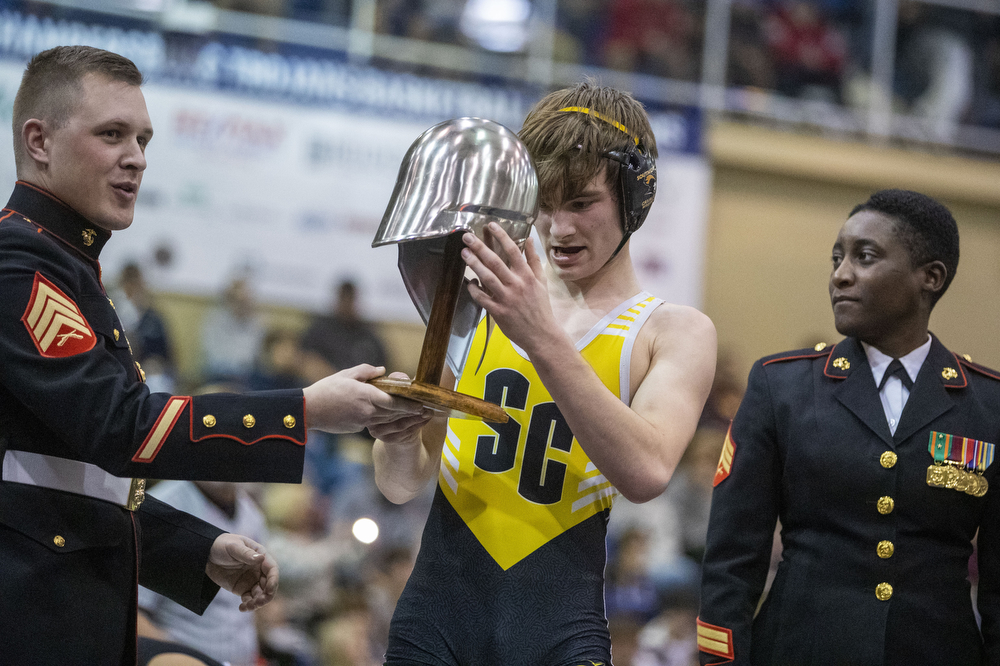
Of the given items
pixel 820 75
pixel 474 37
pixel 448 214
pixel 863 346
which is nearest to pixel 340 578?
pixel 863 346

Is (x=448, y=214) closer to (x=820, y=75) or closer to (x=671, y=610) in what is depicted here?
(x=671, y=610)

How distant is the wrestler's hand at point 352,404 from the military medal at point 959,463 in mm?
1286

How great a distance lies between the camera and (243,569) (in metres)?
2.40

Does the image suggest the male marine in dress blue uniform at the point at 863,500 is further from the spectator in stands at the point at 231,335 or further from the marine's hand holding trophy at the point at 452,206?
the spectator in stands at the point at 231,335

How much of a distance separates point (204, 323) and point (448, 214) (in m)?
6.27

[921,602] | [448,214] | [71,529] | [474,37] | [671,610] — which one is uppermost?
[474,37]

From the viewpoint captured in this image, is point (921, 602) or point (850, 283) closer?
point (921, 602)

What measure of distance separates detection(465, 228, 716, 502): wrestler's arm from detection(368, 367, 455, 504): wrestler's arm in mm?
436

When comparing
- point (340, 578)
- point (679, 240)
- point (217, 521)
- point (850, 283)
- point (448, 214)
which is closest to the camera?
point (448, 214)

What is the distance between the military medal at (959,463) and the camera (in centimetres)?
246

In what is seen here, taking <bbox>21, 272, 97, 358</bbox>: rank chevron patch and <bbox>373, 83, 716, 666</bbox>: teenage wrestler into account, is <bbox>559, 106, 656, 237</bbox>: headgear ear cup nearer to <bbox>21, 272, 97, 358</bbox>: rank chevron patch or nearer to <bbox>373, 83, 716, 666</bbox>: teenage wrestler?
<bbox>373, 83, 716, 666</bbox>: teenage wrestler

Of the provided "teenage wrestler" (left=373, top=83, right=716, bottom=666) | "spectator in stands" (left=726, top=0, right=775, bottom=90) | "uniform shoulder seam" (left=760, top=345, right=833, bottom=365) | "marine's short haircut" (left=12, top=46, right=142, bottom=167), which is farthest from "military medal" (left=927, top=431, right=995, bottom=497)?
"spectator in stands" (left=726, top=0, right=775, bottom=90)

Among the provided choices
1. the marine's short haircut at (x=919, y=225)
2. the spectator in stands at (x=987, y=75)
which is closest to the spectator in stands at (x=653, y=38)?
the spectator in stands at (x=987, y=75)

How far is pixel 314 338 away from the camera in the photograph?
765 centimetres
